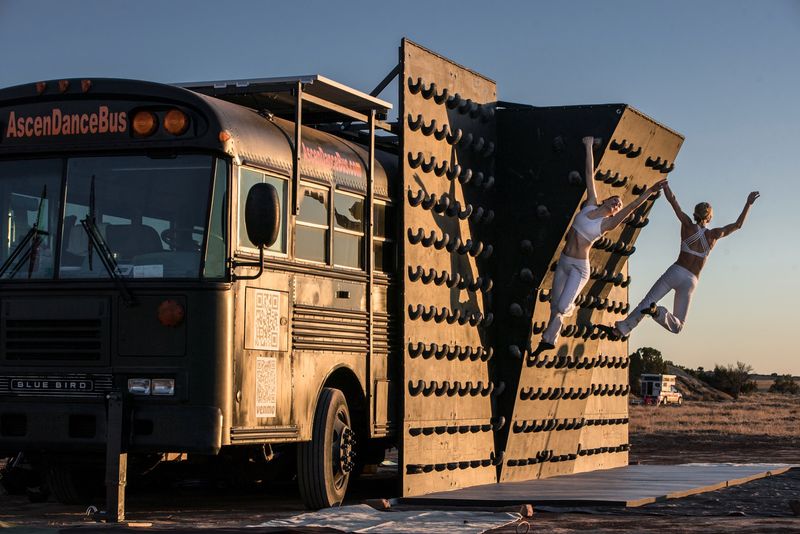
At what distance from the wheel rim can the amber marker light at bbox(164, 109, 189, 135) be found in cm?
305

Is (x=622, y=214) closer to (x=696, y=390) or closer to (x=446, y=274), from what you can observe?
(x=446, y=274)

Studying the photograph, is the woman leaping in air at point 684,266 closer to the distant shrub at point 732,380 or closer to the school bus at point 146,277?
the school bus at point 146,277

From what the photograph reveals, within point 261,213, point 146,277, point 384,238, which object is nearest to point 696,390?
point 384,238

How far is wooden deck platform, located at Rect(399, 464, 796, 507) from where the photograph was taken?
13.1 m

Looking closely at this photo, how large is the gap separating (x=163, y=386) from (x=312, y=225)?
2337 mm

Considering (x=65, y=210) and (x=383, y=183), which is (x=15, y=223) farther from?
(x=383, y=183)

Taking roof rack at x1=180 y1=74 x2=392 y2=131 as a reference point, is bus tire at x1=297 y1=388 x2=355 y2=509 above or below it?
below

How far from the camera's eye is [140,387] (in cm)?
1132

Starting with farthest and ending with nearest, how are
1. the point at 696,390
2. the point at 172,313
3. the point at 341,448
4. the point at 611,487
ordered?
the point at 696,390, the point at 611,487, the point at 341,448, the point at 172,313

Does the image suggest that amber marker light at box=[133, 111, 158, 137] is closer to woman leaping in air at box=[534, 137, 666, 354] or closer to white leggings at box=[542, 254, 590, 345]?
woman leaping in air at box=[534, 137, 666, 354]

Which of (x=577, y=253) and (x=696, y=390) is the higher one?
(x=696, y=390)

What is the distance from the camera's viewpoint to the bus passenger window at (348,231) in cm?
1340

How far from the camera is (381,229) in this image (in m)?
14.3

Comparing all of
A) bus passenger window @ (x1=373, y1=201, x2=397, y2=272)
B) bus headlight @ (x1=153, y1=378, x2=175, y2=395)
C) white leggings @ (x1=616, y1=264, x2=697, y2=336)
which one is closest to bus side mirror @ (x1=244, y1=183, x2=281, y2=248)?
bus headlight @ (x1=153, y1=378, x2=175, y2=395)
